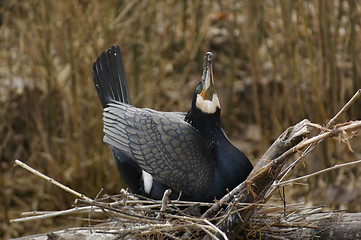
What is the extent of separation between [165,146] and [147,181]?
22cm

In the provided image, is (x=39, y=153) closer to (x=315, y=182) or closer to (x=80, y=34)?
(x=80, y=34)

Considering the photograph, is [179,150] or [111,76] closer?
[179,150]

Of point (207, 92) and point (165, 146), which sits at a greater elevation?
point (207, 92)

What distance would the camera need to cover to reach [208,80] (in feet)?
7.61

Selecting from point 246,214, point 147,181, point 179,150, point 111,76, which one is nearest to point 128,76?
point 111,76

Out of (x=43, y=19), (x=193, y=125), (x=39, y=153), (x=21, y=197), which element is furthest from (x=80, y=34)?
(x=193, y=125)

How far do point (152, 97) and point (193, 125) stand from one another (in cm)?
235

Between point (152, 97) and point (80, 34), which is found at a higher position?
point (80, 34)

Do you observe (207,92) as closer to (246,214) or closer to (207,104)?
(207,104)

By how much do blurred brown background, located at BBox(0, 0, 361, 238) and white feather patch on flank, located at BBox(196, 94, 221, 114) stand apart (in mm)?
1721

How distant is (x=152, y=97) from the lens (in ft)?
15.9

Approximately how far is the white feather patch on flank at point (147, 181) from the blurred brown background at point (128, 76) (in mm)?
1944

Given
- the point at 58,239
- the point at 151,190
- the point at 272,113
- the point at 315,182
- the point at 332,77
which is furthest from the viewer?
the point at 272,113

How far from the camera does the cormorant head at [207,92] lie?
230 cm
